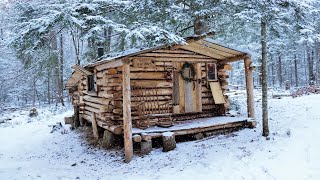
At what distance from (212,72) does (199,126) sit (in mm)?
3463

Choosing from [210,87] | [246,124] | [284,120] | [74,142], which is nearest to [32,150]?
[74,142]

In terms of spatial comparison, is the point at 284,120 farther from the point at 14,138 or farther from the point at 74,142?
the point at 14,138

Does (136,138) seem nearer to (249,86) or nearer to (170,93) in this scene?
(170,93)

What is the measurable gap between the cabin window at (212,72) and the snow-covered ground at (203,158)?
9.96 ft

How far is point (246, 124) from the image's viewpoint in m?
11.9

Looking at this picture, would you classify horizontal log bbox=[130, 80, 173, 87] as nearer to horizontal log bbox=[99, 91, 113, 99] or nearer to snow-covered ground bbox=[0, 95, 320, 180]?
horizontal log bbox=[99, 91, 113, 99]

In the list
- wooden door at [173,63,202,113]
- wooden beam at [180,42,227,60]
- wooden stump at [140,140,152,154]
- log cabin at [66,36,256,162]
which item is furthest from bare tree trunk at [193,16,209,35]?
wooden stump at [140,140,152,154]

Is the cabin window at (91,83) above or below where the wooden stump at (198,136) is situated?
above

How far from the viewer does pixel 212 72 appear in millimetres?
13500

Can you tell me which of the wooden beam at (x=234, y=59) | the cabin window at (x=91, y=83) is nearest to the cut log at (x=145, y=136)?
the wooden beam at (x=234, y=59)

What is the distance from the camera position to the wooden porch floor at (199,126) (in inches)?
407

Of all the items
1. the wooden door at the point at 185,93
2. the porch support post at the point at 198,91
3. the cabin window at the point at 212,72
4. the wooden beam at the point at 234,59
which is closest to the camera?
the wooden beam at the point at 234,59

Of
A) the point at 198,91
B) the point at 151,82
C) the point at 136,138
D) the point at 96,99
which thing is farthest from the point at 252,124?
the point at 96,99

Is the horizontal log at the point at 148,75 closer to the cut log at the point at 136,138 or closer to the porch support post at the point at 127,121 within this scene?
the porch support post at the point at 127,121
